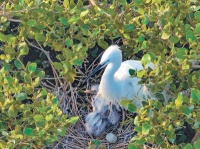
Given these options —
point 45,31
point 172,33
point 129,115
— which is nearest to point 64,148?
point 129,115

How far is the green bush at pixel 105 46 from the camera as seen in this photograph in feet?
6.00

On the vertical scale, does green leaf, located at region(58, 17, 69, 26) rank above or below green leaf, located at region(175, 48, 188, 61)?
above

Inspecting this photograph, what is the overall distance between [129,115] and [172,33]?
59 centimetres

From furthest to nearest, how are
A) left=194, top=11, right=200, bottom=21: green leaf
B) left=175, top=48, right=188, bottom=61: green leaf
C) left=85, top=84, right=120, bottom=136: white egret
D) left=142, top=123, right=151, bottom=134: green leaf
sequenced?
left=85, top=84, right=120, bottom=136: white egret → left=194, top=11, right=200, bottom=21: green leaf → left=175, top=48, right=188, bottom=61: green leaf → left=142, top=123, right=151, bottom=134: green leaf

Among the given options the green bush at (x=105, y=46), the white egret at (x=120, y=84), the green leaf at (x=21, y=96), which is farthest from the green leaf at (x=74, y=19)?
the green leaf at (x=21, y=96)

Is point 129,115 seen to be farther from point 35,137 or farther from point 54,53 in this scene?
point 35,137

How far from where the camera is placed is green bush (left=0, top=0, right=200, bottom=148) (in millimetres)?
1830

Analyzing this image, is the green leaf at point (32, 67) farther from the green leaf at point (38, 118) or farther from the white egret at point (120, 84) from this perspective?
the white egret at point (120, 84)

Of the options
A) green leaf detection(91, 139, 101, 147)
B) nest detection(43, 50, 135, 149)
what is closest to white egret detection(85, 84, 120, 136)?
nest detection(43, 50, 135, 149)

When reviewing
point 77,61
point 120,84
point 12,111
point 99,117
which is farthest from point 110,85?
point 12,111

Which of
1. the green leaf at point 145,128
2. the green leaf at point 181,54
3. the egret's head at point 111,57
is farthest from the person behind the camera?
the egret's head at point 111,57

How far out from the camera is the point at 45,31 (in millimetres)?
2410

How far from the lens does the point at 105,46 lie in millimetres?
2244

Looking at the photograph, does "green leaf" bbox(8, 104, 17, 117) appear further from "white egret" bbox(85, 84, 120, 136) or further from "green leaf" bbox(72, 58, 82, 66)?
"white egret" bbox(85, 84, 120, 136)
